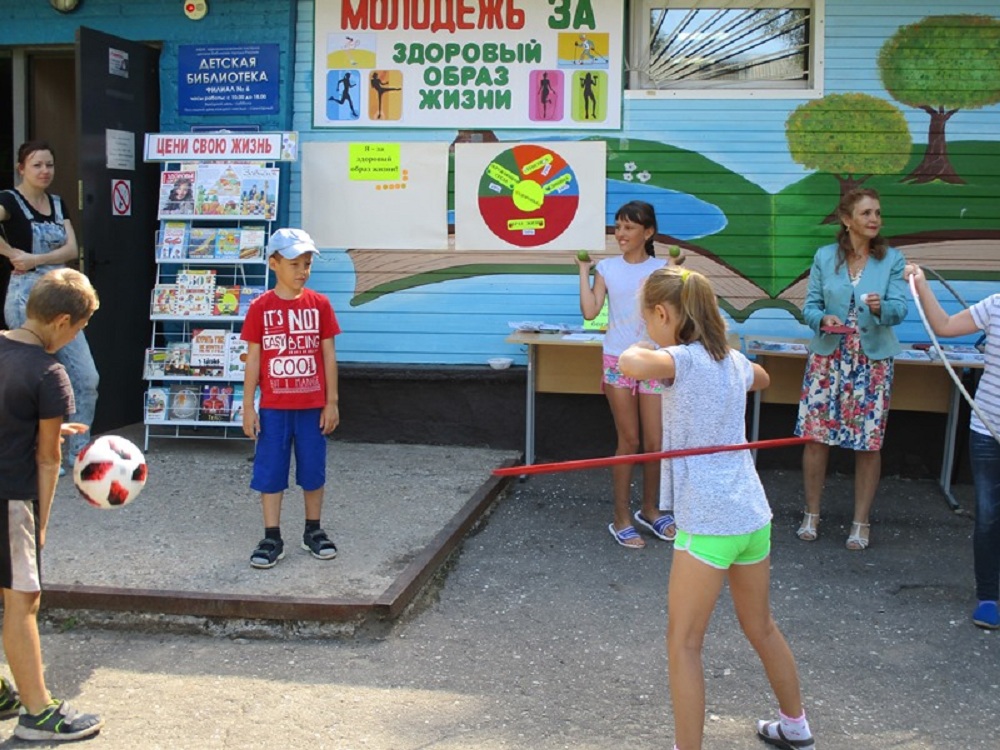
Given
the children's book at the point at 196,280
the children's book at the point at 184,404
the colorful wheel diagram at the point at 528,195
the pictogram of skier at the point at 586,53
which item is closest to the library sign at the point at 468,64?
the pictogram of skier at the point at 586,53

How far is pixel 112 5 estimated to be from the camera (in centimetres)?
827

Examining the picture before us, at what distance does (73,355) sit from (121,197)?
1.46 metres

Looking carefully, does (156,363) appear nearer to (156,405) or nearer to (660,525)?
(156,405)

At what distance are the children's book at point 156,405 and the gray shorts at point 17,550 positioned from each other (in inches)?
149

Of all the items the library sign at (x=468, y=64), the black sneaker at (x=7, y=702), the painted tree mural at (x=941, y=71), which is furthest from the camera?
the library sign at (x=468, y=64)

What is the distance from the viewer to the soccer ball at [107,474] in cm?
409

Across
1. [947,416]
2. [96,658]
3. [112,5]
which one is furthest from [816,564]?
[112,5]

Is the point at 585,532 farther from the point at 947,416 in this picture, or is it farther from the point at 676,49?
the point at 676,49

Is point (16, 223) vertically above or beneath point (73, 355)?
above

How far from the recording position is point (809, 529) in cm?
645

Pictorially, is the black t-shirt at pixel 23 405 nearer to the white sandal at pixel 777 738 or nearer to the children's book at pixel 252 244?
the white sandal at pixel 777 738

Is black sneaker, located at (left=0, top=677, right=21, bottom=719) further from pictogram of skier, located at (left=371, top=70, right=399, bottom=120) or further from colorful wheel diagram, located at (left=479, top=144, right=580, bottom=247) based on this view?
pictogram of skier, located at (left=371, top=70, right=399, bottom=120)

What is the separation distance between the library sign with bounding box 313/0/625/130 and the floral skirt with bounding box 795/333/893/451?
96.0 inches

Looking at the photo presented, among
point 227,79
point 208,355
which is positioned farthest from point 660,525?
point 227,79
